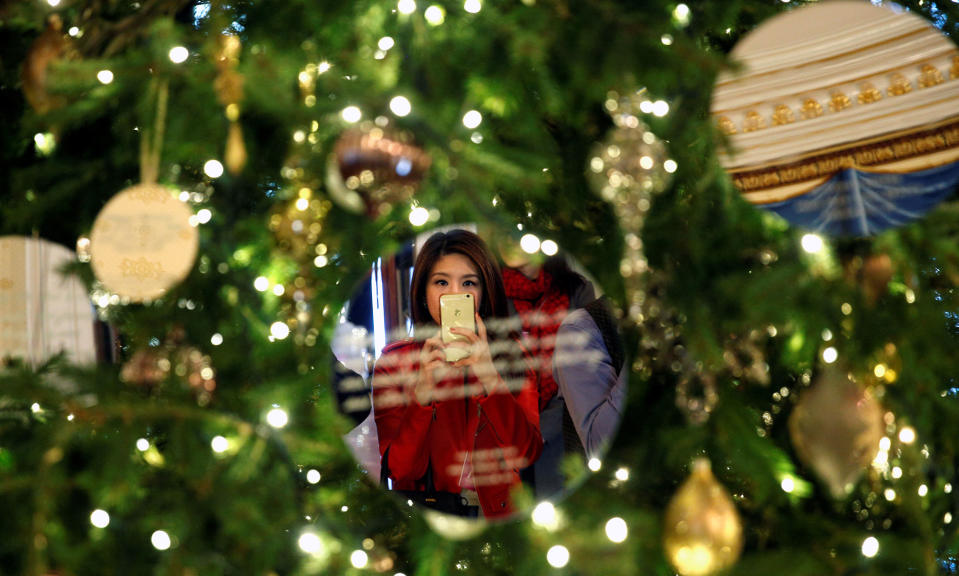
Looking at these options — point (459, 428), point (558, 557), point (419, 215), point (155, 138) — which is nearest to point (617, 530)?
point (558, 557)

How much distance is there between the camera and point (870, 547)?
981 millimetres

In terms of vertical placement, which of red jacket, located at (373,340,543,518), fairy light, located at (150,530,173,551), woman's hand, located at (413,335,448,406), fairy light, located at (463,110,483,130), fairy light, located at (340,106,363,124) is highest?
fairy light, located at (463,110,483,130)

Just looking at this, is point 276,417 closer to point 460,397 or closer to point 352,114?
point 460,397

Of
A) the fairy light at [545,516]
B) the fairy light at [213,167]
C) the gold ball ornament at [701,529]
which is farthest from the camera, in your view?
the fairy light at [213,167]

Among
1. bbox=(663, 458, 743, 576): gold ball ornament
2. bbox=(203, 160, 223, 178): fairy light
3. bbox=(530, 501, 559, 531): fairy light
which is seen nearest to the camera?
bbox=(663, 458, 743, 576): gold ball ornament

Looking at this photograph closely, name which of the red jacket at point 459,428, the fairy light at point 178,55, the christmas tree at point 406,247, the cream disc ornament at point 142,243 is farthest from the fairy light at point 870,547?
the fairy light at point 178,55

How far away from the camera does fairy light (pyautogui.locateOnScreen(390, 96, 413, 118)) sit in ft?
2.90

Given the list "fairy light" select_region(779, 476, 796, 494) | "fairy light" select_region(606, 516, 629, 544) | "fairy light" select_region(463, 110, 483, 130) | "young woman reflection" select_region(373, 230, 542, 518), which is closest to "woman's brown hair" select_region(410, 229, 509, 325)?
"young woman reflection" select_region(373, 230, 542, 518)

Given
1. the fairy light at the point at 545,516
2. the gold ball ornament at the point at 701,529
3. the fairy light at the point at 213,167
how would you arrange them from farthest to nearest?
the fairy light at the point at 213,167 < the fairy light at the point at 545,516 < the gold ball ornament at the point at 701,529

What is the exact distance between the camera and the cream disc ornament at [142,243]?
0.94 meters

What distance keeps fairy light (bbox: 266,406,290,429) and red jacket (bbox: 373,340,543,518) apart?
11 centimetres

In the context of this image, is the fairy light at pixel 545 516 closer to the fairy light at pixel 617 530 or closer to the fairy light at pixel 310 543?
the fairy light at pixel 617 530

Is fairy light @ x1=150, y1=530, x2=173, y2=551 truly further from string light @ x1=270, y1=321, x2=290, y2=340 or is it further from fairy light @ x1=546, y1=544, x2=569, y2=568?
fairy light @ x1=546, y1=544, x2=569, y2=568

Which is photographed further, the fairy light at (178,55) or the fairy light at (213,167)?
the fairy light at (213,167)
